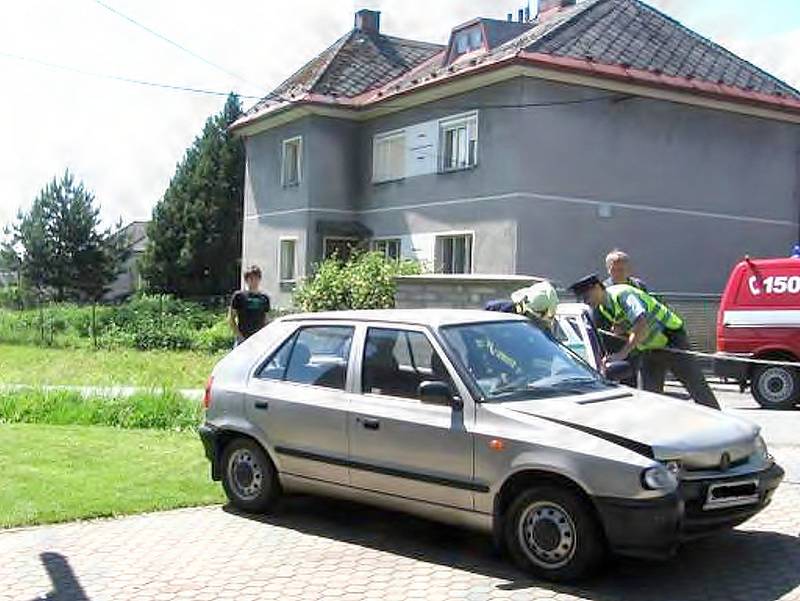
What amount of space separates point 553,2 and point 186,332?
13658 mm

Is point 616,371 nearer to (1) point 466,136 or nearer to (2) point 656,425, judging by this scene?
(2) point 656,425

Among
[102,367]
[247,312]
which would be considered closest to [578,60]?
[102,367]

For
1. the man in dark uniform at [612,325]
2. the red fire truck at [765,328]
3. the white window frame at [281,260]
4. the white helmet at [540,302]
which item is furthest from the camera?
the white window frame at [281,260]

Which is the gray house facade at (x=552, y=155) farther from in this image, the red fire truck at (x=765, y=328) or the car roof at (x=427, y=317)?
the car roof at (x=427, y=317)

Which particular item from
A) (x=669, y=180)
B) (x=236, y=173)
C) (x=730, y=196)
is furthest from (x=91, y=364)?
(x=236, y=173)

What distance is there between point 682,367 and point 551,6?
21.3 metres

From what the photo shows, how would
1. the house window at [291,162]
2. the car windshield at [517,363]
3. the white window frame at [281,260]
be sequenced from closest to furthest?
the car windshield at [517,363] < the white window frame at [281,260] < the house window at [291,162]

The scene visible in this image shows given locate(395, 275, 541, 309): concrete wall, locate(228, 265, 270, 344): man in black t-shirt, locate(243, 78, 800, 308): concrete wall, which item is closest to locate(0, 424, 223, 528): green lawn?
locate(228, 265, 270, 344): man in black t-shirt

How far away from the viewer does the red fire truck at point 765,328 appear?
47.9 ft

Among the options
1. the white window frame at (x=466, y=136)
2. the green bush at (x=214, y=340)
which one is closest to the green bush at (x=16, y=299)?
the green bush at (x=214, y=340)

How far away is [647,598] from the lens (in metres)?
5.30

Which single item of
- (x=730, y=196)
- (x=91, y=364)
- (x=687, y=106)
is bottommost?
(x=91, y=364)

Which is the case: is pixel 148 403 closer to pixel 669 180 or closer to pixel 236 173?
pixel 669 180

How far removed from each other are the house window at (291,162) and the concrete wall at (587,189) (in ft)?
3.25
